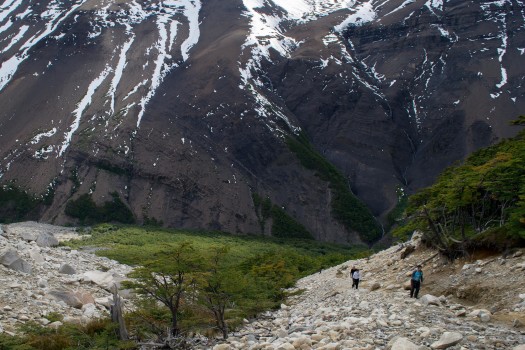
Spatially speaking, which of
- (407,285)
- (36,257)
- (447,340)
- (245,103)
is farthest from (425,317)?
(245,103)

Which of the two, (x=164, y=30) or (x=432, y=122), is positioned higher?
(x=164, y=30)

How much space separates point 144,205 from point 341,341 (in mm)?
96784

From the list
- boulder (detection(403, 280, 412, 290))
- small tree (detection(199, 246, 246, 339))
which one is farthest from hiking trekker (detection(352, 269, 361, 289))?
small tree (detection(199, 246, 246, 339))

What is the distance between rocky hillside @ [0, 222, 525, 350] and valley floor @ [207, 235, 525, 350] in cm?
3

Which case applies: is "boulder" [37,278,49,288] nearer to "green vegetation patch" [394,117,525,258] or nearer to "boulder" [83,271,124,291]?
"boulder" [83,271,124,291]

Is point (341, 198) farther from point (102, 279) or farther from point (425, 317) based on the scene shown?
point (425, 317)

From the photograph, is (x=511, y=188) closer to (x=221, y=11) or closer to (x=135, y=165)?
(x=135, y=165)

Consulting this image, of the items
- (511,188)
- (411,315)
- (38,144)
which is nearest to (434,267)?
(511,188)

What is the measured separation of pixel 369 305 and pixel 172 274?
6863mm

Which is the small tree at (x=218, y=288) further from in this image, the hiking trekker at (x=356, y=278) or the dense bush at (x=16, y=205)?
the dense bush at (x=16, y=205)

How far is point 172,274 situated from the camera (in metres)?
17.8

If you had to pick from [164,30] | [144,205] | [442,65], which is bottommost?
[144,205]

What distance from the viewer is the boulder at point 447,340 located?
401 inches

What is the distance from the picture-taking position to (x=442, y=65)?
132m
